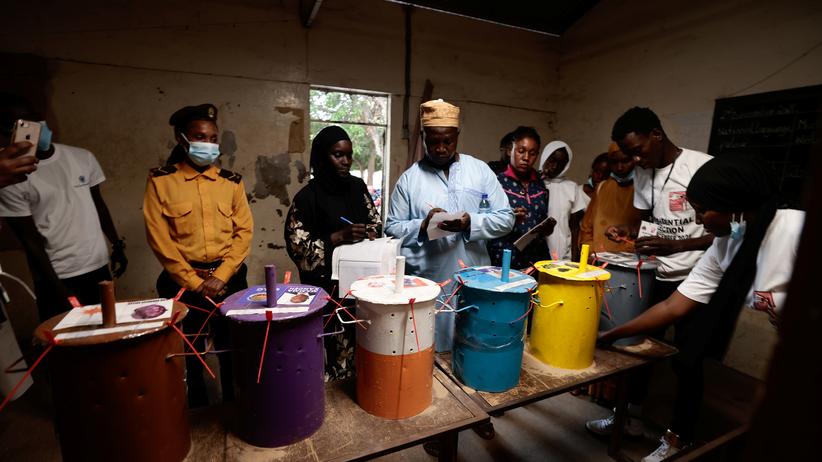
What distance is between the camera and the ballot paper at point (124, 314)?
0.90 m

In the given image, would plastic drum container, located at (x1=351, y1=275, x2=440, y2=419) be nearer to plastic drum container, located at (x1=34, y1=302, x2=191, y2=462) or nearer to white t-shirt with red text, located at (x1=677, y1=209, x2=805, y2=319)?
plastic drum container, located at (x1=34, y1=302, x2=191, y2=462)

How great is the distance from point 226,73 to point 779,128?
4.88 m

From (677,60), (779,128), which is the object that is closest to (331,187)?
(779,128)

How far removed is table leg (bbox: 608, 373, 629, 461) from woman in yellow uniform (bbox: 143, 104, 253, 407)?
6.63 feet

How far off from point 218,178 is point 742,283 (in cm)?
255

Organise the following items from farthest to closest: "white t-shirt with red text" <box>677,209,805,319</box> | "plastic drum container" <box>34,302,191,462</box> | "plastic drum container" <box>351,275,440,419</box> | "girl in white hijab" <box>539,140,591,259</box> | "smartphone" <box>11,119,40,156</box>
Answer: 1. "girl in white hijab" <box>539,140,591,259</box>
2. "smartphone" <box>11,119,40,156</box>
3. "white t-shirt with red text" <box>677,209,805,319</box>
4. "plastic drum container" <box>351,275,440,419</box>
5. "plastic drum container" <box>34,302,191,462</box>

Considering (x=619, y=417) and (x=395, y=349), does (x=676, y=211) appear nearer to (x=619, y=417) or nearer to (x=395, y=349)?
(x=619, y=417)

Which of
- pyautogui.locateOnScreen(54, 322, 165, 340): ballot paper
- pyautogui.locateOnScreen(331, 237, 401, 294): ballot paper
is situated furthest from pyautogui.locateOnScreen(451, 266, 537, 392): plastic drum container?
pyautogui.locateOnScreen(54, 322, 165, 340): ballot paper

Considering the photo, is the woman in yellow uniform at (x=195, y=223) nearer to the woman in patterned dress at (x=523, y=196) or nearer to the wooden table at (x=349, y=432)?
the wooden table at (x=349, y=432)

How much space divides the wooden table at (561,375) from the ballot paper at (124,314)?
1.00 m

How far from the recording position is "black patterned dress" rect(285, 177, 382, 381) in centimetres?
205

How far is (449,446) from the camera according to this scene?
118 centimetres

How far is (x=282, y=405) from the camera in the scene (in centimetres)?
102

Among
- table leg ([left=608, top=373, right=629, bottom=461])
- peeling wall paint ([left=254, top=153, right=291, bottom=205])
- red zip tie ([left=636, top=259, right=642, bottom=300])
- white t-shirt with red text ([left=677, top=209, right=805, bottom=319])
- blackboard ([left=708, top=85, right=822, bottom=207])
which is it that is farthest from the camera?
peeling wall paint ([left=254, top=153, right=291, bottom=205])
